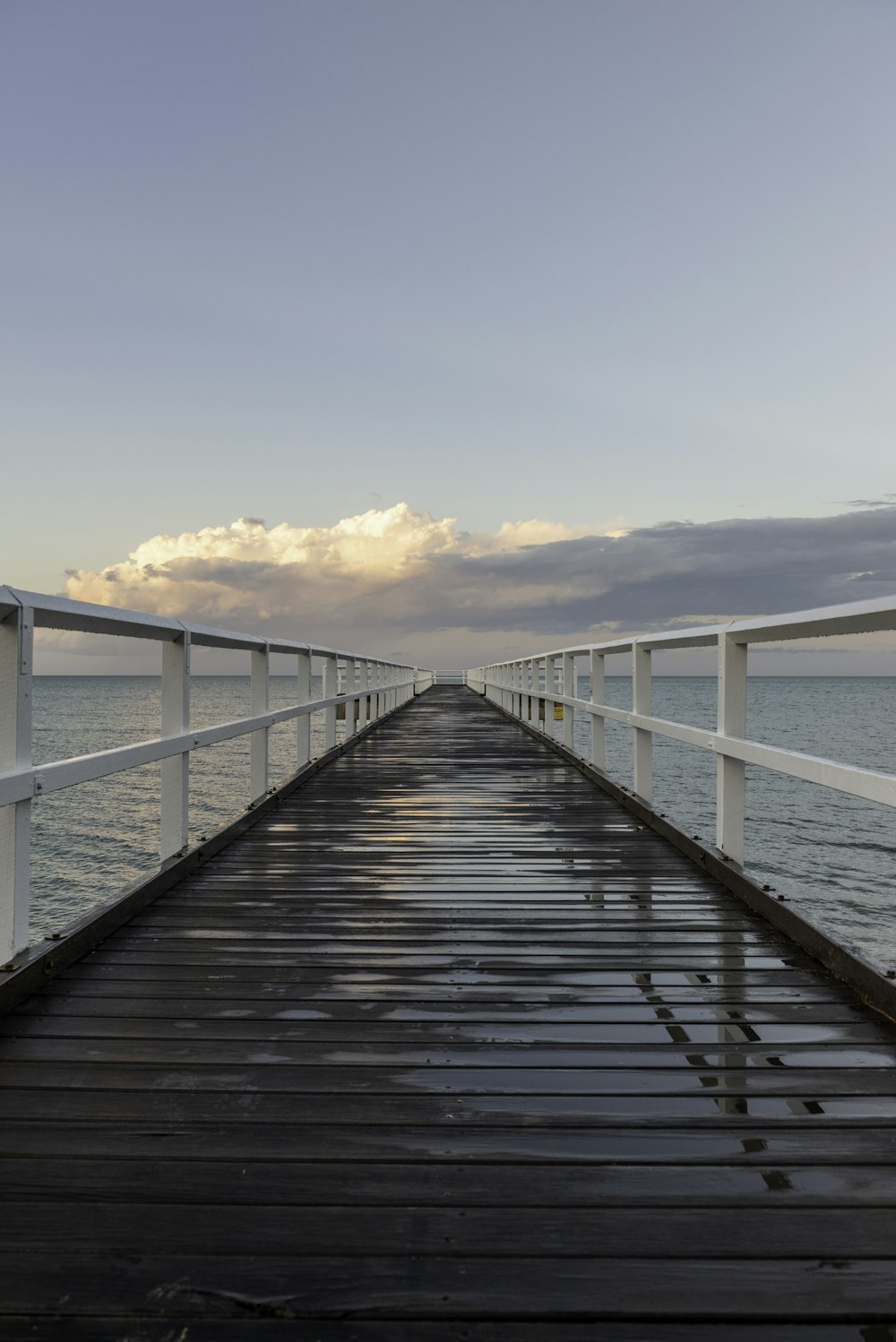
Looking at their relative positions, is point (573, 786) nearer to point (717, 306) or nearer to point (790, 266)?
point (790, 266)

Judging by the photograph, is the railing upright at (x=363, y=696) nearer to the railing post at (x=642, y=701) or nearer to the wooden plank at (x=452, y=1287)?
the railing post at (x=642, y=701)

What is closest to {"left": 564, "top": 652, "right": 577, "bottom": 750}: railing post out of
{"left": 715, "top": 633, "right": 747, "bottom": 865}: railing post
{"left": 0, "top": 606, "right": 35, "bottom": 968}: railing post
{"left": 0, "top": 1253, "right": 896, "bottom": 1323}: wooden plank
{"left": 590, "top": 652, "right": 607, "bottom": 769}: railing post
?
{"left": 590, "top": 652, "right": 607, "bottom": 769}: railing post

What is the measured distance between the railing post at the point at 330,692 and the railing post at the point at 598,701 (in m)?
2.77

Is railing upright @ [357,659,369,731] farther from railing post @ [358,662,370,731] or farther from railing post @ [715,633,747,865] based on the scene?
railing post @ [715,633,747,865]

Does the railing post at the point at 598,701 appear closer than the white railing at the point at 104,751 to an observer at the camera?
No

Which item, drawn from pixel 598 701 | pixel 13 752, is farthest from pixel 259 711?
pixel 13 752

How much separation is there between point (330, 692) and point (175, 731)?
4449mm

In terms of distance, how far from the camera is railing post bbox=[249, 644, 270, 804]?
5387mm

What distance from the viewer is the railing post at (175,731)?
3.79 m

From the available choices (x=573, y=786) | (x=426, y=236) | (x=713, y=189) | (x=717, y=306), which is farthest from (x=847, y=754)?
(x=573, y=786)

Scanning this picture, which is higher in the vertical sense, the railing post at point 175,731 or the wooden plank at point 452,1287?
the railing post at point 175,731

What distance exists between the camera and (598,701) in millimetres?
6844

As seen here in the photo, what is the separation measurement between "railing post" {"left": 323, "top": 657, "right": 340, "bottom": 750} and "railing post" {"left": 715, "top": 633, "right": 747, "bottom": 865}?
4988 millimetres

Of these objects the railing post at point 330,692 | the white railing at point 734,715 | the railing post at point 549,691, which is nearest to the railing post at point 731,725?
the white railing at point 734,715
